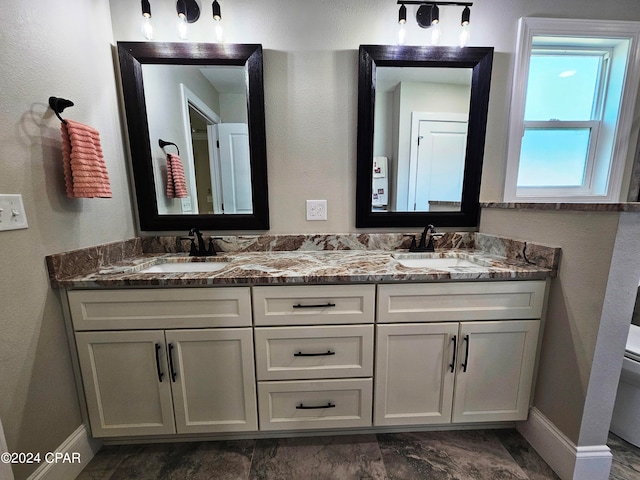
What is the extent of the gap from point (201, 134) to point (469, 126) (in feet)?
5.19

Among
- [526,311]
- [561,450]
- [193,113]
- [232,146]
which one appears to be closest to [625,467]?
[561,450]

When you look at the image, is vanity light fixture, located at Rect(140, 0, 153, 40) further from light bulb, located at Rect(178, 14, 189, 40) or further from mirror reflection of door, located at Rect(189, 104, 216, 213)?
mirror reflection of door, located at Rect(189, 104, 216, 213)

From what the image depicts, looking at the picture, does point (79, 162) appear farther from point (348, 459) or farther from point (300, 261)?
point (348, 459)

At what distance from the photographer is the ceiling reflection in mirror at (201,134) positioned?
4.63ft

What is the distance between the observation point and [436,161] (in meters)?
1.52

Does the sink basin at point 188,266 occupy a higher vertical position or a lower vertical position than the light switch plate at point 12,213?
lower

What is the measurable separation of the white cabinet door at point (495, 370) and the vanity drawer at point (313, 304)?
0.48 metres

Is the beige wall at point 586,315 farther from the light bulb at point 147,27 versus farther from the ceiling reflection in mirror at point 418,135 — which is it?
the light bulb at point 147,27

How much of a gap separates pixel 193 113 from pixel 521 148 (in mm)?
1996

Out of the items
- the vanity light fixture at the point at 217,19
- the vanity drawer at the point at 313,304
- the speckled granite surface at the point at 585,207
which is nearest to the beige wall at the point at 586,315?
the speckled granite surface at the point at 585,207

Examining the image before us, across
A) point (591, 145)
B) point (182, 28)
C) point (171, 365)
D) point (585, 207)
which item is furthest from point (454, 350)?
point (182, 28)

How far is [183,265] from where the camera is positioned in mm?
1455

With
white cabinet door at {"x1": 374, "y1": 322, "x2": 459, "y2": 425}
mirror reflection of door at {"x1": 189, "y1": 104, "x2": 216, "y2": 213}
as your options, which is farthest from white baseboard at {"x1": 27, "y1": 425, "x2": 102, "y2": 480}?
white cabinet door at {"x1": 374, "y1": 322, "x2": 459, "y2": 425}

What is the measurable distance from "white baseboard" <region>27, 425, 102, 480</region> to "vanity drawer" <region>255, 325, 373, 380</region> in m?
0.85
